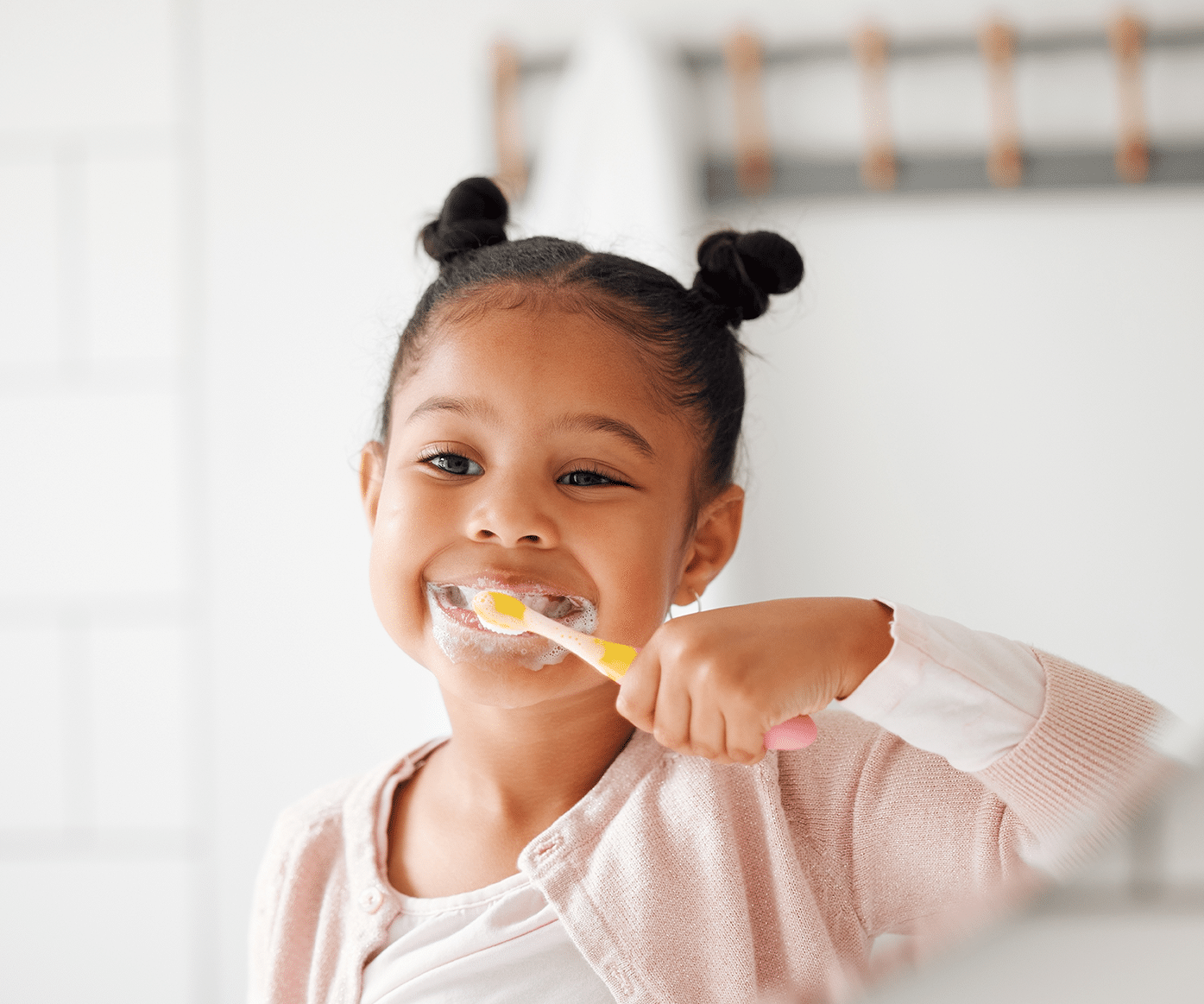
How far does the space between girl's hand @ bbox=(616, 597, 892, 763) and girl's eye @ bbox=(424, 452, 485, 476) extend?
0.15 metres

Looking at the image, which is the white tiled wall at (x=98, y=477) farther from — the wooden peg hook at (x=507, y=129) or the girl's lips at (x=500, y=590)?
the girl's lips at (x=500, y=590)

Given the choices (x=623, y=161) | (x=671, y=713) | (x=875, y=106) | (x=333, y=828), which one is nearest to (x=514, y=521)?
(x=671, y=713)

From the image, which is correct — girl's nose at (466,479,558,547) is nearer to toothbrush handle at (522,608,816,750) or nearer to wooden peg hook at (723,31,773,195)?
toothbrush handle at (522,608,816,750)

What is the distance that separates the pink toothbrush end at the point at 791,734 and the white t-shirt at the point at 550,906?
1.9 inches

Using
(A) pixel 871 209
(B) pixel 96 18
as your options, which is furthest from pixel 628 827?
(B) pixel 96 18

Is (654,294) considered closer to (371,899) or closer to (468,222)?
(468,222)

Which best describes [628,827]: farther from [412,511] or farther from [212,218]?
[212,218]

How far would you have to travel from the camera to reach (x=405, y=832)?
0.50 meters

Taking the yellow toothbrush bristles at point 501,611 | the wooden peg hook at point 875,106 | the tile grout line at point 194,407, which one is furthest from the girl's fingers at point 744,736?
the tile grout line at point 194,407

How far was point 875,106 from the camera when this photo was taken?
30.7 inches

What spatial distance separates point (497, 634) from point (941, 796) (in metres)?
0.18

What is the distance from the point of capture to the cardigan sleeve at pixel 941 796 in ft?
1.12

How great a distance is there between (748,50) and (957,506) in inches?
15.5

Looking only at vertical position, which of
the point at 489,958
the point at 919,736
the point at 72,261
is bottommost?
the point at 489,958
